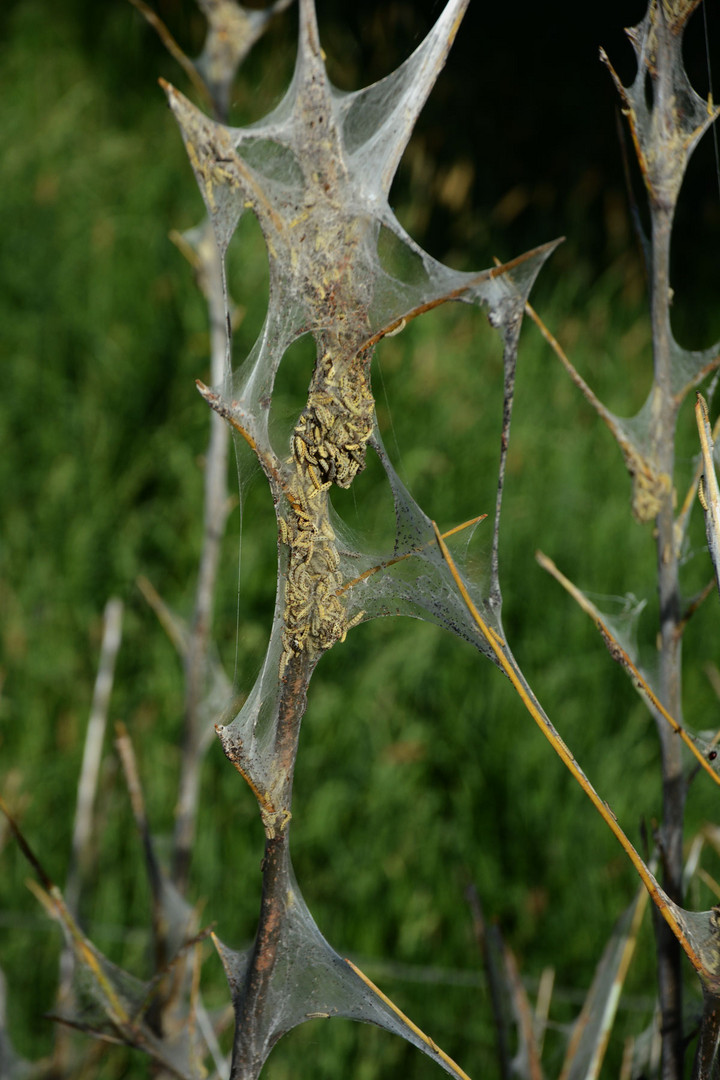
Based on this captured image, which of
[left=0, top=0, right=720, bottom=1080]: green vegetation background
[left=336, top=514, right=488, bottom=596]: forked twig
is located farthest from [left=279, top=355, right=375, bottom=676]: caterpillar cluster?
[left=0, top=0, right=720, bottom=1080]: green vegetation background

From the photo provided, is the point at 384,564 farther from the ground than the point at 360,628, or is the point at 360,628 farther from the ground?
the point at 384,564

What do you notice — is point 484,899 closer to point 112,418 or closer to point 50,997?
point 50,997

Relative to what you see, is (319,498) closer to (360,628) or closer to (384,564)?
(384,564)

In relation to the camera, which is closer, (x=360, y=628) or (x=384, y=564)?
(x=384, y=564)

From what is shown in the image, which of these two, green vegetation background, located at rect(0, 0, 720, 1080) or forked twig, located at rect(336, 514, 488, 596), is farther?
green vegetation background, located at rect(0, 0, 720, 1080)

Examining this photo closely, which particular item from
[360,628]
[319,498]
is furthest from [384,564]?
[360,628]

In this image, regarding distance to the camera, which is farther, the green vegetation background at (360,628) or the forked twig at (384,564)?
the green vegetation background at (360,628)

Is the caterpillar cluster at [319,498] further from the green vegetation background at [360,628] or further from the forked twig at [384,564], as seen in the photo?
the green vegetation background at [360,628]

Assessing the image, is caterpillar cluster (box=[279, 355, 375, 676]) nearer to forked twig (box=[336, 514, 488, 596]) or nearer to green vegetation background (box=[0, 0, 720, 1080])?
forked twig (box=[336, 514, 488, 596])

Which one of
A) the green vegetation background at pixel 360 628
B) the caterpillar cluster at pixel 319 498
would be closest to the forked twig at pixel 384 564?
the caterpillar cluster at pixel 319 498
